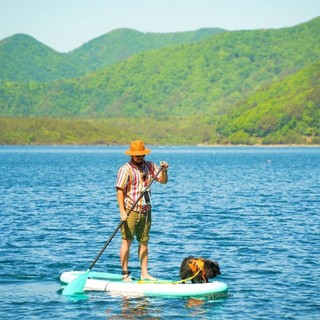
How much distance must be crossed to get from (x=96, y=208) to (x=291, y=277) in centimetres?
2680

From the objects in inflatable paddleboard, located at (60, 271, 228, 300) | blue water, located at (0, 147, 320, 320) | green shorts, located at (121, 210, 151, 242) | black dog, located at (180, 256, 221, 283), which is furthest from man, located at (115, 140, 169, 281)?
blue water, located at (0, 147, 320, 320)

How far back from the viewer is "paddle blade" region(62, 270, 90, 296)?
19.1 metres

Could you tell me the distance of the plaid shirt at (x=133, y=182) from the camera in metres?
18.9

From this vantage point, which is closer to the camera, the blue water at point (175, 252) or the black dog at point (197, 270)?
the blue water at point (175, 252)

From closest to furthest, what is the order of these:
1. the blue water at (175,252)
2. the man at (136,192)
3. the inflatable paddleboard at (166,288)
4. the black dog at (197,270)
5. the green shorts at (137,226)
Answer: the blue water at (175,252)
the inflatable paddleboard at (166,288)
the man at (136,192)
the green shorts at (137,226)
the black dog at (197,270)

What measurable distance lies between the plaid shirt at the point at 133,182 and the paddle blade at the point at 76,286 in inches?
81.5

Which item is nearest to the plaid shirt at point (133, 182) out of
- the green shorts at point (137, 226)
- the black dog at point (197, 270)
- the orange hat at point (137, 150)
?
the green shorts at point (137, 226)

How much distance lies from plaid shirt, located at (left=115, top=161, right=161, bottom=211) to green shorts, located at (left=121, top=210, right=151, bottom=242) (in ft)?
0.58

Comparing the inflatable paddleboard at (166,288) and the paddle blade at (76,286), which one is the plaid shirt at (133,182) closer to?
the inflatable paddleboard at (166,288)

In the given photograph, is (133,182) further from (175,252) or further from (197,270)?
(175,252)

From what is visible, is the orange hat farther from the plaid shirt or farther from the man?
the plaid shirt

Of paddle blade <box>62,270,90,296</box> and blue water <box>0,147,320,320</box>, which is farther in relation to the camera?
paddle blade <box>62,270,90,296</box>

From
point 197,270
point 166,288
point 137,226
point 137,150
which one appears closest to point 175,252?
point 197,270

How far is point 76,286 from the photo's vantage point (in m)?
19.2
